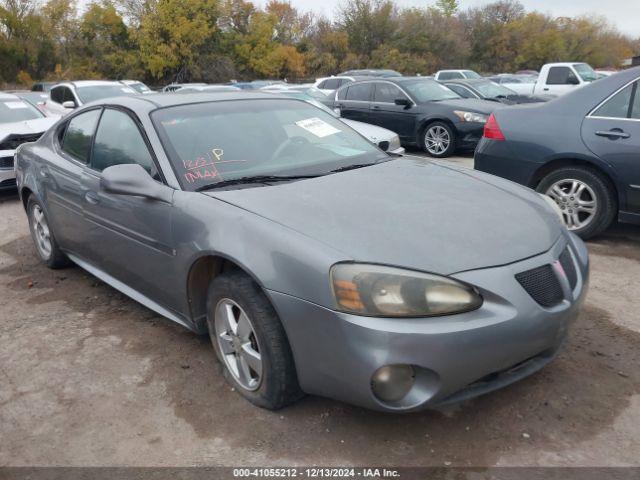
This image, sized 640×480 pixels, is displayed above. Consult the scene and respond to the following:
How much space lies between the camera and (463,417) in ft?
8.64

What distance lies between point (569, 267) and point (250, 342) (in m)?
1.56

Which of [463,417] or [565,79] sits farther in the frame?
[565,79]

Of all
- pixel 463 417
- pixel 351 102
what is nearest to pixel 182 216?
pixel 463 417

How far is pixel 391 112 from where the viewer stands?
10.9 metres

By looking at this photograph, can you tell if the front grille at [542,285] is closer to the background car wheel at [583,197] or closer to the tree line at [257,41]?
the background car wheel at [583,197]

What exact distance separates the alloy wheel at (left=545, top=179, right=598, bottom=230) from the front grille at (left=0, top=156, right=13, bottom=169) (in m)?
6.74

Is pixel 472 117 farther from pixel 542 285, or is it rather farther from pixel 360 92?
pixel 542 285

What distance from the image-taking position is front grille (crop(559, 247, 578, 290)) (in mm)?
2627

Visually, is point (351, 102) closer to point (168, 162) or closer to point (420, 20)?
point (168, 162)

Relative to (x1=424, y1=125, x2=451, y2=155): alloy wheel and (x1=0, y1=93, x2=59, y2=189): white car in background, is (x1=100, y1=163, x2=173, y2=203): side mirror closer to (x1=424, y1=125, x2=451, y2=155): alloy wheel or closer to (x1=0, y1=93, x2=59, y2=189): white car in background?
(x1=0, y1=93, x2=59, y2=189): white car in background

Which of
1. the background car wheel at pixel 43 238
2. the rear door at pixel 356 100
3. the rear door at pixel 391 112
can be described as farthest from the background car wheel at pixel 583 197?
the rear door at pixel 356 100

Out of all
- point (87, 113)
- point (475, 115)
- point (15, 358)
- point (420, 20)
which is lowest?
point (15, 358)

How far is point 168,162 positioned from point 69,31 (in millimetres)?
44195

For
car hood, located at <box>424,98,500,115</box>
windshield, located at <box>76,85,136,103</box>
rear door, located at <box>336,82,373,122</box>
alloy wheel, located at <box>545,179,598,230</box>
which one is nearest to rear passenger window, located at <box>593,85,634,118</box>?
alloy wheel, located at <box>545,179,598,230</box>
